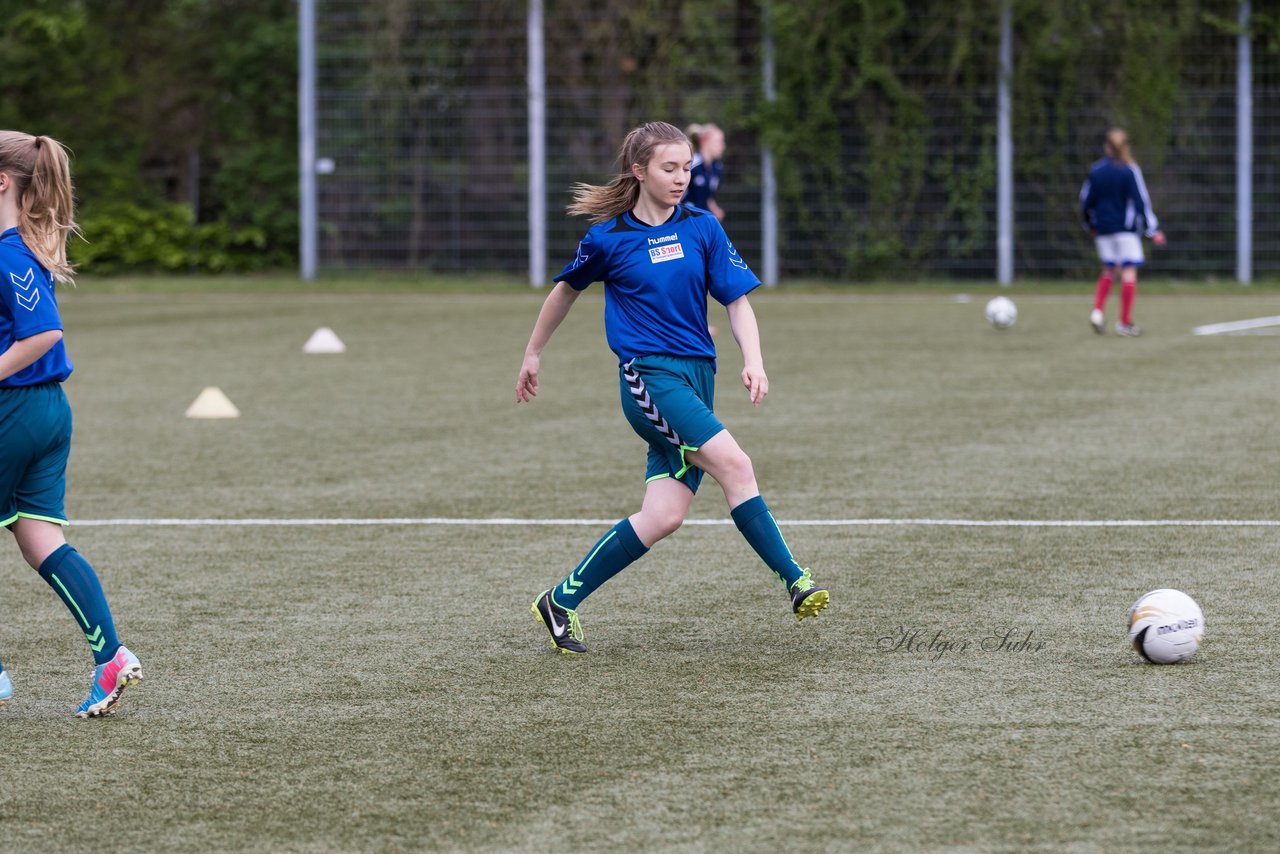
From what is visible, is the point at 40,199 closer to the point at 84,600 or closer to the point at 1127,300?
the point at 84,600

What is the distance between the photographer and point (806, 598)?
18.4 ft

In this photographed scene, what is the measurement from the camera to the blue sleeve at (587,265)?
5.82m

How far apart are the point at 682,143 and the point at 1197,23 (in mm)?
22664

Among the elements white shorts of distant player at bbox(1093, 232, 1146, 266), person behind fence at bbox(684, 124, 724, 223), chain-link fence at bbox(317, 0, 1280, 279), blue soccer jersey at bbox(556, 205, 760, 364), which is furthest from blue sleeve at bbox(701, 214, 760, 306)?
chain-link fence at bbox(317, 0, 1280, 279)

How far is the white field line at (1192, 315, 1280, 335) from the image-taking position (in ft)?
61.0

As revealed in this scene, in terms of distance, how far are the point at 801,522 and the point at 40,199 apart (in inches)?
157

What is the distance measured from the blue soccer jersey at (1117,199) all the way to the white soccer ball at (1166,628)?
13730 mm

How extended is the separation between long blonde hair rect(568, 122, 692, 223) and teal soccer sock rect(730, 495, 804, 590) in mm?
1007

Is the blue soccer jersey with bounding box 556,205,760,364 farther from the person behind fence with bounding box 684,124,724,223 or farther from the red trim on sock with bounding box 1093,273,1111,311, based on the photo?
the red trim on sock with bounding box 1093,273,1111,311

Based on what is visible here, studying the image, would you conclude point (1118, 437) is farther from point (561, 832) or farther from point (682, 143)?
point (561, 832)

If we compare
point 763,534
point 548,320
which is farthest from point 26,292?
point 763,534

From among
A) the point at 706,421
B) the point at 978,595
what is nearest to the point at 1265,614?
the point at 978,595

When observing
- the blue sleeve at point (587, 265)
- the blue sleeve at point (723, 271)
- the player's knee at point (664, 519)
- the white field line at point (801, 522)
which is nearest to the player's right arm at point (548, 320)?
the blue sleeve at point (587, 265)

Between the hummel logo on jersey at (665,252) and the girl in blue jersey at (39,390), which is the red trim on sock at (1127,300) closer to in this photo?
the hummel logo on jersey at (665,252)
